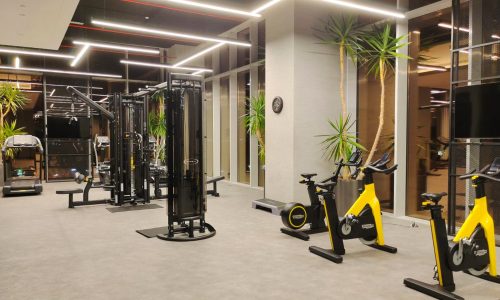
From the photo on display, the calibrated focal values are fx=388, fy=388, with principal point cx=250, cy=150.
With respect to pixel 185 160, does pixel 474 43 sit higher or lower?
higher

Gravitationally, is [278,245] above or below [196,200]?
below

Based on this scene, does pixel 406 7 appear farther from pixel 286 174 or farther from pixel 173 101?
pixel 173 101

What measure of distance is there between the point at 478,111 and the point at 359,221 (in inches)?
80.7

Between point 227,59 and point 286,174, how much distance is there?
534 cm

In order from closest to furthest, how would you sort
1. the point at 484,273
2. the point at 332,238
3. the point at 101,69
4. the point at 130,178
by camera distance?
1. the point at 484,273
2. the point at 332,238
3. the point at 130,178
4. the point at 101,69

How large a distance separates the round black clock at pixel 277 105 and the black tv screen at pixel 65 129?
642 centimetres

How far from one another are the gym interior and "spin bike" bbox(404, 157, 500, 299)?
1 cm

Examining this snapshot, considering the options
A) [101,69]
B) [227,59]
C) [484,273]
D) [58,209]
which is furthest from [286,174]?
[101,69]

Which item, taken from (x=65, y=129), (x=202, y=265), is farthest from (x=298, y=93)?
(x=65, y=129)

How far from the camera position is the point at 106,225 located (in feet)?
19.1

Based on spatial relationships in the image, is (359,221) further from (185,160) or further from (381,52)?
(381,52)

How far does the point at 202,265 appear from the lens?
13.1 ft

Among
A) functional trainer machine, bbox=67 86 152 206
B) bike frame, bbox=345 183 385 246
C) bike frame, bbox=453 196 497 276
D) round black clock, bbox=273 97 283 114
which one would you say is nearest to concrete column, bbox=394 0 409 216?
round black clock, bbox=273 97 283 114

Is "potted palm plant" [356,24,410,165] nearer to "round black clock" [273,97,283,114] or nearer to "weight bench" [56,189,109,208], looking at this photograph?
"round black clock" [273,97,283,114]
